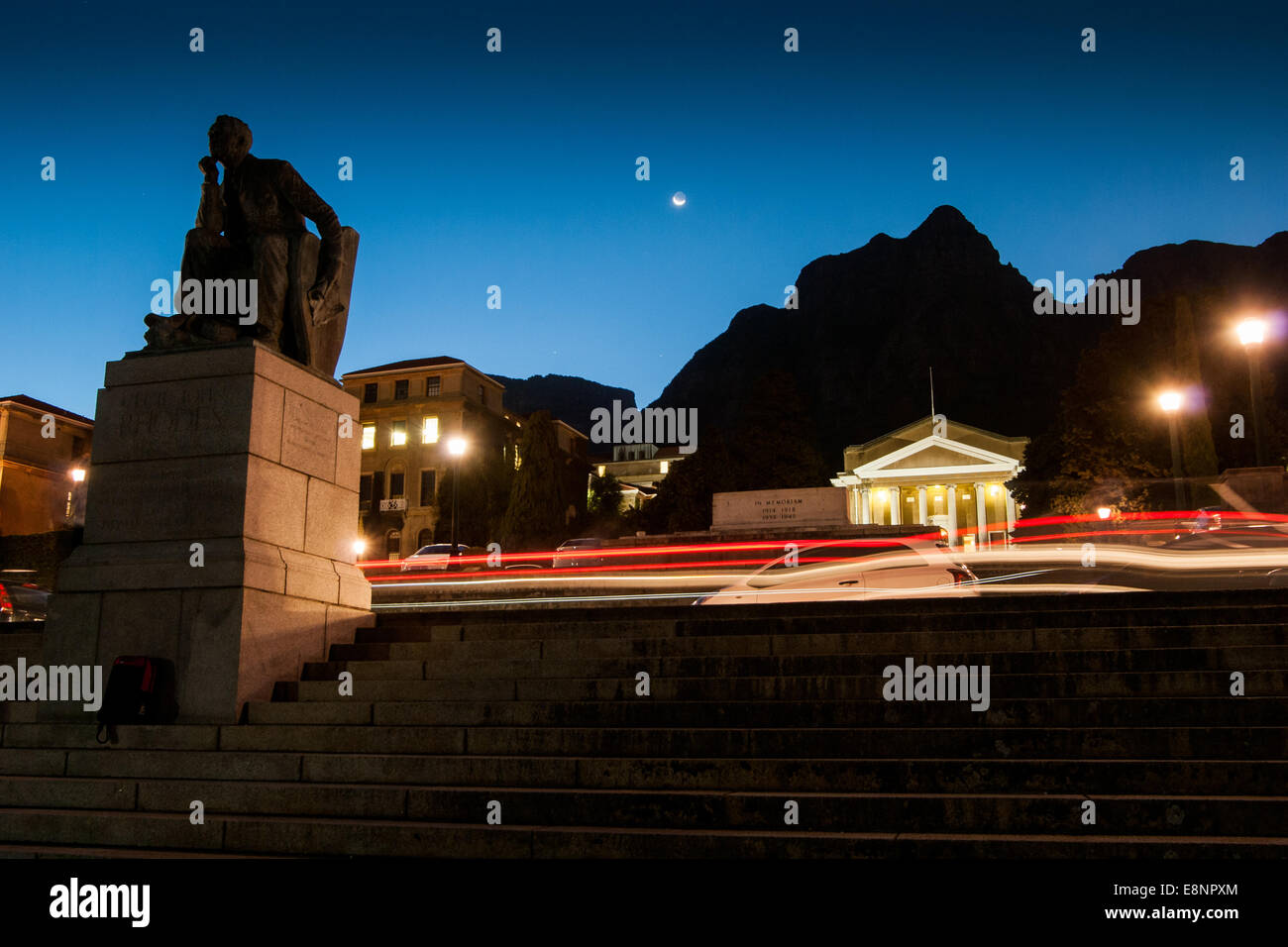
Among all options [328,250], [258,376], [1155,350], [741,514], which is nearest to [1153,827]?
[258,376]

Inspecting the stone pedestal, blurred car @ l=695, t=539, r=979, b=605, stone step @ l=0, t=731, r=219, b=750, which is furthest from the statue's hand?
blurred car @ l=695, t=539, r=979, b=605

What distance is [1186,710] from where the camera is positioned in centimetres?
601

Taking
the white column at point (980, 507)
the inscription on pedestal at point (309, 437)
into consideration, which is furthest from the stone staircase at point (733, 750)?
the white column at point (980, 507)

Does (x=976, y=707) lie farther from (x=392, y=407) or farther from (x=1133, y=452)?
(x=392, y=407)

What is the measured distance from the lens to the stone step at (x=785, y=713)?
19.7 feet

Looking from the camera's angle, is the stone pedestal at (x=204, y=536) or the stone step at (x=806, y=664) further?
the stone pedestal at (x=204, y=536)

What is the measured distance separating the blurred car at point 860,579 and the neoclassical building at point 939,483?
187 feet

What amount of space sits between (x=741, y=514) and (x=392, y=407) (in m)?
46.2

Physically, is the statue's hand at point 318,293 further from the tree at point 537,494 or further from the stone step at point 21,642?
the tree at point 537,494

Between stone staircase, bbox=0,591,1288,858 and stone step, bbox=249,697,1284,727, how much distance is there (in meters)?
0.02

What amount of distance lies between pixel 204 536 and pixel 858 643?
226 inches

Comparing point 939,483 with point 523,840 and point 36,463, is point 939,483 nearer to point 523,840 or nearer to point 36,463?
point 36,463

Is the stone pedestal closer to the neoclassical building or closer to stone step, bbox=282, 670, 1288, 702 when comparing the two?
stone step, bbox=282, 670, 1288, 702

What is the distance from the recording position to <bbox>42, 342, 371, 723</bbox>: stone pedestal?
750 cm
